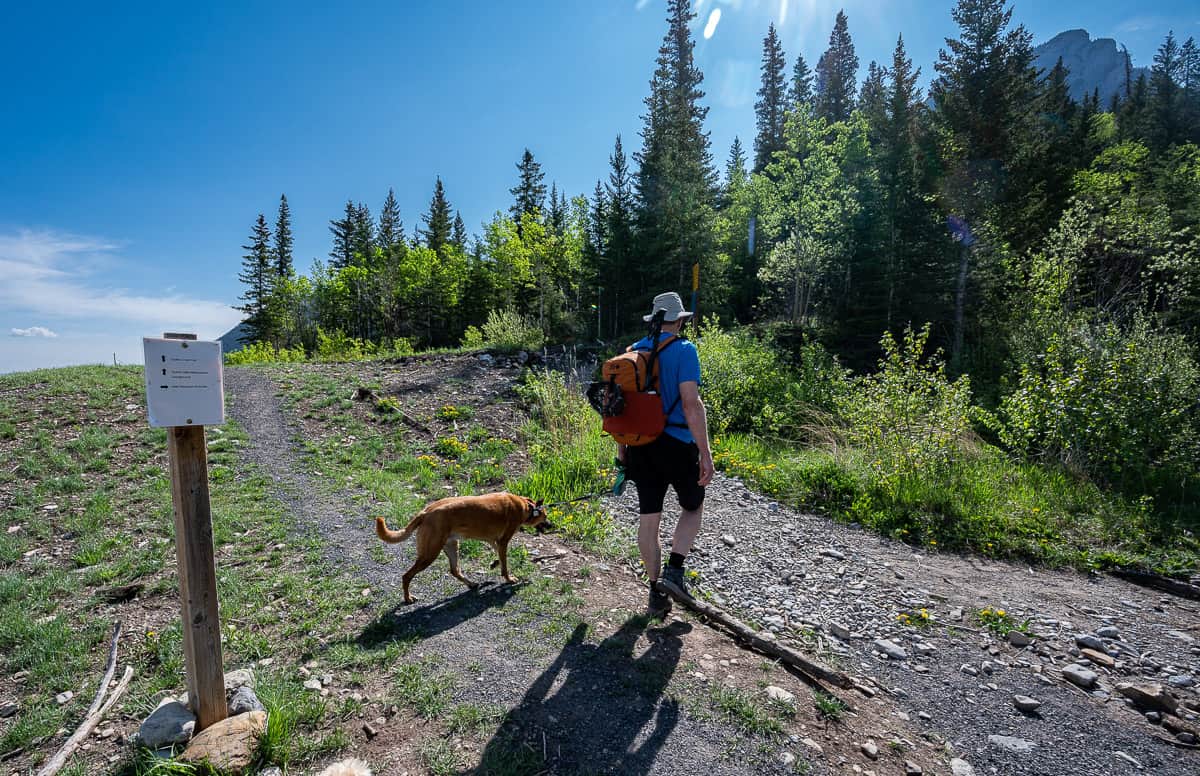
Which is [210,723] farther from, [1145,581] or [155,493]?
[1145,581]

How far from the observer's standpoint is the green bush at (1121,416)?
22.8 ft

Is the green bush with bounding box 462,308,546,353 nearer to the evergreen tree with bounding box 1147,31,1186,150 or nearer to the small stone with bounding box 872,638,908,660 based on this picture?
the small stone with bounding box 872,638,908,660

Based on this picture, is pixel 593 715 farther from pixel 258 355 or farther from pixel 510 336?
pixel 258 355

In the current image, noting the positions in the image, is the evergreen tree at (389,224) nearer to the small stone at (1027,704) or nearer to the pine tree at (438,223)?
the pine tree at (438,223)

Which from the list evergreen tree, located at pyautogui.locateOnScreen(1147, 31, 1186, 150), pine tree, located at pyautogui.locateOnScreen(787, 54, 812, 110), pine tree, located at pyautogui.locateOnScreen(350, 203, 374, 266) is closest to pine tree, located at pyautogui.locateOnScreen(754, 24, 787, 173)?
pine tree, located at pyautogui.locateOnScreen(787, 54, 812, 110)

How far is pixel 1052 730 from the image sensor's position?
2.86m

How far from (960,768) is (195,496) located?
4.24 meters

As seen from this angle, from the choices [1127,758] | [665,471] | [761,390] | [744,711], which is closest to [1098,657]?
[1127,758]

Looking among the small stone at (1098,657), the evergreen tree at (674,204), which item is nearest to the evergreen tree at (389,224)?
the evergreen tree at (674,204)

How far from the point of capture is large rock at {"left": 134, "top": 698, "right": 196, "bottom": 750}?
230 centimetres

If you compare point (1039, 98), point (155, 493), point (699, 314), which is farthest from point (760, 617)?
point (1039, 98)

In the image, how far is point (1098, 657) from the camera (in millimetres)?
3572

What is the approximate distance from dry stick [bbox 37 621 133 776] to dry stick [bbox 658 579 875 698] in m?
3.55

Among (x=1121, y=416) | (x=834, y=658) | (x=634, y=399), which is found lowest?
(x=834, y=658)
